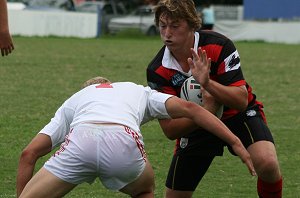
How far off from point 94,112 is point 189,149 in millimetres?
1533

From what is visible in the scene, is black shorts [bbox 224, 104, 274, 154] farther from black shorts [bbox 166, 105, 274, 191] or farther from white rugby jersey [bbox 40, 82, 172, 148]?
white rugby jersey [bbox 40, 82, 172, 148]

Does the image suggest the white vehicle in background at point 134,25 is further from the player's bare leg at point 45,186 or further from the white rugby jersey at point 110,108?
the player's bare leg at point 45,186

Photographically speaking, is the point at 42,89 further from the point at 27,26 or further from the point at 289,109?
the point at 27,26

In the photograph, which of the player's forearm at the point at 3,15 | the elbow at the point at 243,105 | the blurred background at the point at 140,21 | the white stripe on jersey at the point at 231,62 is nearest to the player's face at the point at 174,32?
the white stripe on jersey at the point at 231,62

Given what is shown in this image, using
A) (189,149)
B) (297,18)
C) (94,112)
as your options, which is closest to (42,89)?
(189,149)

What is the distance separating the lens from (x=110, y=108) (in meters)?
4.91

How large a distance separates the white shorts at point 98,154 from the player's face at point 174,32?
1.05 metres

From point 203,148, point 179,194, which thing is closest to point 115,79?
point 179,194

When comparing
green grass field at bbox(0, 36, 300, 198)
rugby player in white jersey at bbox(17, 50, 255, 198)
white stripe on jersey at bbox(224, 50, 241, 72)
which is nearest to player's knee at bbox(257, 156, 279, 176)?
white stripe on jersey at bbox(224, 50, 241, 72)

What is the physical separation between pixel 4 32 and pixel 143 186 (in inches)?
80.9

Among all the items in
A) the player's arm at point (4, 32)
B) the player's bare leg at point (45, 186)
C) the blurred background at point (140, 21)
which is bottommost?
the blurred background at point (140, 21)

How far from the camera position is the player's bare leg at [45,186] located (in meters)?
4.73

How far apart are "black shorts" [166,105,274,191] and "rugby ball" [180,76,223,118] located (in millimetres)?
342

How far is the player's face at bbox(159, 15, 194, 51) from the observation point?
5.68 metres
